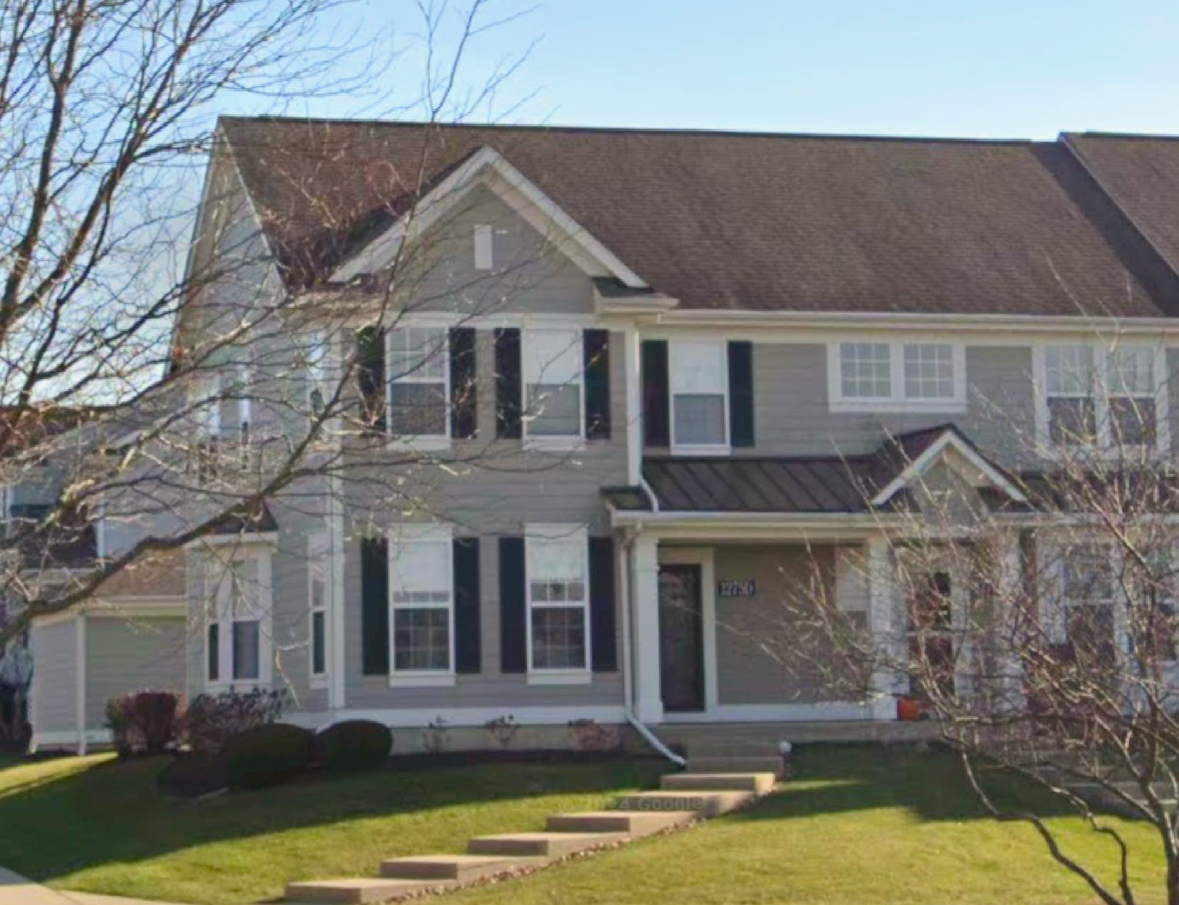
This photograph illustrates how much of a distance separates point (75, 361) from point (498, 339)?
13766mm

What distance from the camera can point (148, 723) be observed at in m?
27.0

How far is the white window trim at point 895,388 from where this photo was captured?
2756 centimetres

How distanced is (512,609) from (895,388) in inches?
252

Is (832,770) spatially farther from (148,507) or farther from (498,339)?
(148,507)

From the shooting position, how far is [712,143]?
3169cm

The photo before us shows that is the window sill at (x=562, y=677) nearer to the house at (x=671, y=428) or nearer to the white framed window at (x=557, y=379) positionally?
the house at (x=671, y=428)

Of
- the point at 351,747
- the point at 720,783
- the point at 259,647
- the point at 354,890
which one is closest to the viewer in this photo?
the point at 354,890

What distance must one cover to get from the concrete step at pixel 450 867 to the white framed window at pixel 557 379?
25.1 feet

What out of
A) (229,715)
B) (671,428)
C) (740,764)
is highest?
(671,428)

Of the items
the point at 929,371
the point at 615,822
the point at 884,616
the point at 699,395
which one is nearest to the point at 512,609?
the point at 699,395

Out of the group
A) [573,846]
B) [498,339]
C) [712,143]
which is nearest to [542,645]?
[498,339]

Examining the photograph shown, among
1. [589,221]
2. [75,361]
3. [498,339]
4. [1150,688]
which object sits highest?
[589,221]

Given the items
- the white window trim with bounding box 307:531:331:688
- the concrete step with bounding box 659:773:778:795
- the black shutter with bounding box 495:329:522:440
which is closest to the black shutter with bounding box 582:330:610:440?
the black shutter with bounding box 495:329:522:440

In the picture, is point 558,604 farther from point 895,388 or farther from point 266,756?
point 895,388
